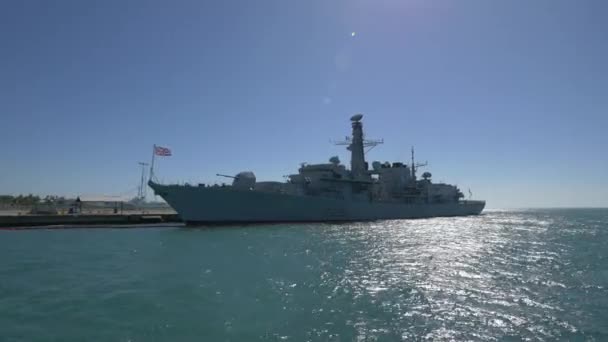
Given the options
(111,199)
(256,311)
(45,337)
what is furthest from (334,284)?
(111,199)

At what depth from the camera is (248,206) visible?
114 feet

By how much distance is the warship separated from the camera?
33656 millimetres

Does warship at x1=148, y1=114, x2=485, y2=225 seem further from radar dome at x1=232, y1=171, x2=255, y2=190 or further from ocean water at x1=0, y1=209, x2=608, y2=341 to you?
ocean water at x1=0, y1=209, x2=608, y2=341

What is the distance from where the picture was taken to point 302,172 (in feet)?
143

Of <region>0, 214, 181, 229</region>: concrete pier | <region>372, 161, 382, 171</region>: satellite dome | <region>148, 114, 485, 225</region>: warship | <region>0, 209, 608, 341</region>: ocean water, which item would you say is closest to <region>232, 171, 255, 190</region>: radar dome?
<region>148, 114, 485, 225</region>: warship

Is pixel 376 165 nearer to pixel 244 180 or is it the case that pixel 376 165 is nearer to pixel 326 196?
pixel 326 196

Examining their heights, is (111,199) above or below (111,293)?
above

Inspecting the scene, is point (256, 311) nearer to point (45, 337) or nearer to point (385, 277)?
point (45, 337)

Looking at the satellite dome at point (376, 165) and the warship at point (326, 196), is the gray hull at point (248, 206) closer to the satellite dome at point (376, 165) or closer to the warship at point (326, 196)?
the warship at point (326, 196)

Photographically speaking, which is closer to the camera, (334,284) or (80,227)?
(334,284)

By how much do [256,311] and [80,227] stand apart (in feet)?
99.7

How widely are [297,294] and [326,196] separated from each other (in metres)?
30.3

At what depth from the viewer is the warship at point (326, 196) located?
110 feet

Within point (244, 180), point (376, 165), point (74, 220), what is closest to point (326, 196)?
point (244, 180)
